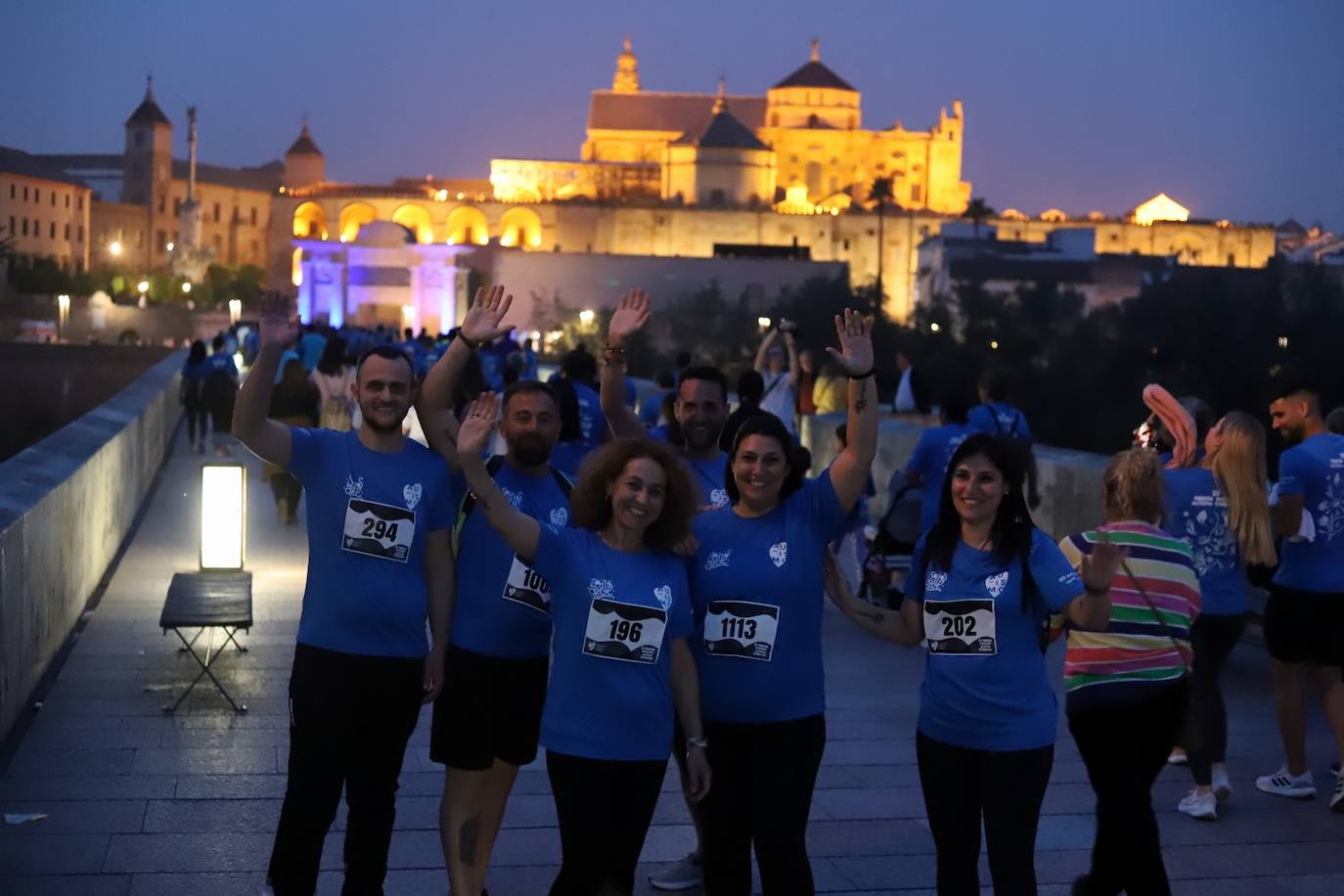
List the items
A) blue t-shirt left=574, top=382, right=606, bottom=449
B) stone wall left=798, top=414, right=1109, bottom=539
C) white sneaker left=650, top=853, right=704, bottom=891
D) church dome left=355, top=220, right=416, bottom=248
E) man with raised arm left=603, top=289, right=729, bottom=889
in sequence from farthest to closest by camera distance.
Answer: church dome left=355, top=220, right=416, bottom=248, stone wall left=798, top=414, right=1109, bottom=539, blue t-shirt left=574, top=382, right=606, bottom=449, man with raised arm left=603, top=289, right=729, bottom=889, white sneaker left=650, top=853, right=704, bottom=891

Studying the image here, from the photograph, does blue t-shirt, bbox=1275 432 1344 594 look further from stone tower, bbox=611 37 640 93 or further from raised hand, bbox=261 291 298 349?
stone tower, bbox=611 37 640 93

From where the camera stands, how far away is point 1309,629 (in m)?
6.28

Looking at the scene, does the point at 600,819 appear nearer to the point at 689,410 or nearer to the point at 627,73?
the point at 689,410

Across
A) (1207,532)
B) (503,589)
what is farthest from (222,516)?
(1207,532)

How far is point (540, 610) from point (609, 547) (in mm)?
550

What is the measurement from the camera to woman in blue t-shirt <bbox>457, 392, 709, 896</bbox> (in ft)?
13.3

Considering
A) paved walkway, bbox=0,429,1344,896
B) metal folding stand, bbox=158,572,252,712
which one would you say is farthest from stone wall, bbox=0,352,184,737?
metal folding stand, bbox=158,572,252,712

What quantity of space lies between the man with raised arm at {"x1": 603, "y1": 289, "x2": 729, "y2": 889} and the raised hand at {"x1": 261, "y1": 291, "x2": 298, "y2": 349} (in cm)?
98

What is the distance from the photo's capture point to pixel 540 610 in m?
4.70

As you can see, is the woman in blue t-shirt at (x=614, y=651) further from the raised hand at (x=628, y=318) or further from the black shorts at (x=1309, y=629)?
the black shorts at (x=1309, y=629)

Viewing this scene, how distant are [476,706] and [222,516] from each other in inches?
202

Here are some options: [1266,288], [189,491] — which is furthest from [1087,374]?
[189,491]

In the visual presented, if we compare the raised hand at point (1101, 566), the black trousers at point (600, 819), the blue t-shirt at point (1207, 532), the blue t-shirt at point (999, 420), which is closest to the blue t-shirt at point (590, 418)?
the blue t-shirt at point (999, 420)

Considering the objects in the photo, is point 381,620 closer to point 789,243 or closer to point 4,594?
point 4,594
